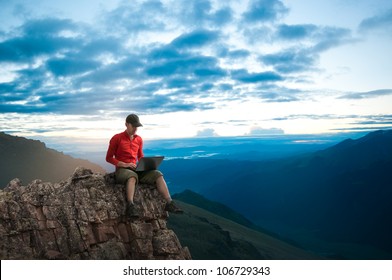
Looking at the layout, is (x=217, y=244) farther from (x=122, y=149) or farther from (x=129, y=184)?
(x=122, y=149)

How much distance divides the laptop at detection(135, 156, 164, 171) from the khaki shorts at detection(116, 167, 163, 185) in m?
0.29

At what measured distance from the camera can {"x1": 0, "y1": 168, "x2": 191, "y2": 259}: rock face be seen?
13.4 m

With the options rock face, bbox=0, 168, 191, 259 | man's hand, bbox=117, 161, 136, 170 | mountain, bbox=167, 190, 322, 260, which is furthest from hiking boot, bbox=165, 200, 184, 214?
mountain, bbox=167, 190, 322, 260

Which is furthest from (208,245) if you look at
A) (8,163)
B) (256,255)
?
(8,163)

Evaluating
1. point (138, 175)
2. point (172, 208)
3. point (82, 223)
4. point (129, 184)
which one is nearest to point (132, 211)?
point (129, 184)

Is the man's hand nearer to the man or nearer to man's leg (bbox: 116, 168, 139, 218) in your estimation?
the man

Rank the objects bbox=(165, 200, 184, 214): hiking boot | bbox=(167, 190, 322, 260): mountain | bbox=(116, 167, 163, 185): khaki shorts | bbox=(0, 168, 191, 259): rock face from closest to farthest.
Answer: bbox=(0, 168, 191, 259): rock face, bbox=(116, 167, 163, 185): khaki shorts, bbox=(165, 200, 184, 214): hiking boot, bbox=(167, 190, 322, 260): mountain

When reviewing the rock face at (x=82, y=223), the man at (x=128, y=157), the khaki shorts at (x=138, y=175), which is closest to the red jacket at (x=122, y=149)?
the man at (x=128, y=157)

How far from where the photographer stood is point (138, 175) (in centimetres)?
1466

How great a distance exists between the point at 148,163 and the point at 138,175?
1024 mm

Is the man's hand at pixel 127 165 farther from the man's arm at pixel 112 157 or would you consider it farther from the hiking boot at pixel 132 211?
the hiking boot at pixel 132 211

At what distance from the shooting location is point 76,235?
45.0 feet

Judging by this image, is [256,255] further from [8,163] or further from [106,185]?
[8,163]

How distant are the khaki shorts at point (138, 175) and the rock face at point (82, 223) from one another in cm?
43
